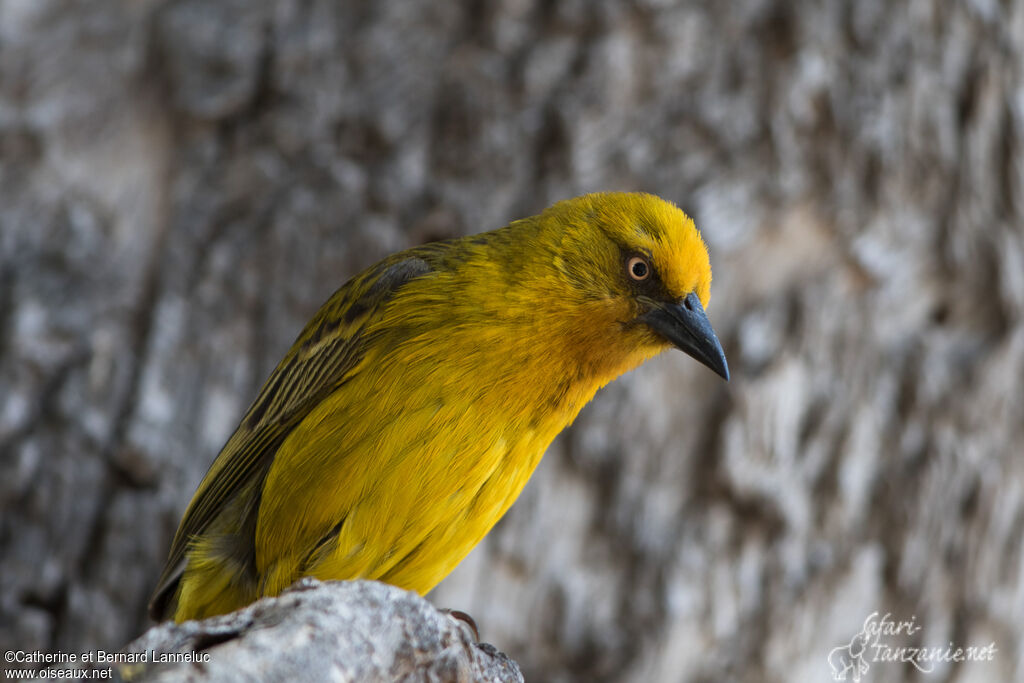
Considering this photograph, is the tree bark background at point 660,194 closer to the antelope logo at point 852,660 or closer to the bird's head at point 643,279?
the antelope logo at point 852,660

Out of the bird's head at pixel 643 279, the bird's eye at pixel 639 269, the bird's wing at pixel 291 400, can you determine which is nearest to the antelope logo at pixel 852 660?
the bird's head at pixel 643 279

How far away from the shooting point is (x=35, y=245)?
15.6 ft

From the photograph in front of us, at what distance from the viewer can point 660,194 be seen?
4.82 m

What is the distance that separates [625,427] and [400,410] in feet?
6.47

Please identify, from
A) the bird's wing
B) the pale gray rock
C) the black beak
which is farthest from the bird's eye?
the pale gray rock

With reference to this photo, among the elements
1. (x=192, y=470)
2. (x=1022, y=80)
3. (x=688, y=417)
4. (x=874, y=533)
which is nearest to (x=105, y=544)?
(x=192, y=470)

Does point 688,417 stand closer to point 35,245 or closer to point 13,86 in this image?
point 35,245

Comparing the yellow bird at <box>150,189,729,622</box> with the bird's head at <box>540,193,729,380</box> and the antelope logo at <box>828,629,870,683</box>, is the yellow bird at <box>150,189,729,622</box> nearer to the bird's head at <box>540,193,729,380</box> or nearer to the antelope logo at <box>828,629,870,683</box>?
the bird's head at <box>540,193,729,380</box>

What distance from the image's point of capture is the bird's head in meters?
3.22

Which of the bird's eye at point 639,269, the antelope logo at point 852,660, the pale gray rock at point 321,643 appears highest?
the bird's eye at point 639,269

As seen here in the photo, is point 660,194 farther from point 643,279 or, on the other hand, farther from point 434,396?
point 434,396

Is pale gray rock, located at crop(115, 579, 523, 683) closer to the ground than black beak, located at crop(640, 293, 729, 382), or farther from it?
closer to the ground

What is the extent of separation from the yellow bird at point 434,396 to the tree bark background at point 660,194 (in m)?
1.27

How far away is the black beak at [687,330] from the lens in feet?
10.5
